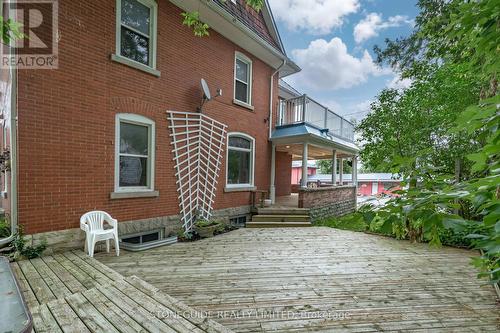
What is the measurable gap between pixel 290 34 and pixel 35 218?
1127 cm

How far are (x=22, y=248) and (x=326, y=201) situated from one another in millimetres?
8857

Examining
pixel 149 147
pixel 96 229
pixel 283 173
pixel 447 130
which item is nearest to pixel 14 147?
pixel 96 229

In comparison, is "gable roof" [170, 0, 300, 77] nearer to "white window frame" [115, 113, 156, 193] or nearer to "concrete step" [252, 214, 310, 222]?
"white window frame" [115, 113, 156, 193]

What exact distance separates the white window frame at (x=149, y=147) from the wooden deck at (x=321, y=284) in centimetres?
149

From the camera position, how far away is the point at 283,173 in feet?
42.1

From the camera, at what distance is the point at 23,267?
354 cm

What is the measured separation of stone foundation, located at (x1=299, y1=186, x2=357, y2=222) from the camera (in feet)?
27.7

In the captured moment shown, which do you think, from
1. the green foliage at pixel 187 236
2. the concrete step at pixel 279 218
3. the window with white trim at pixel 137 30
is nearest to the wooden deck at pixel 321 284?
the green foliage at pixel 187 236

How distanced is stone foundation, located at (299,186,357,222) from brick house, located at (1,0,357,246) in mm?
1975

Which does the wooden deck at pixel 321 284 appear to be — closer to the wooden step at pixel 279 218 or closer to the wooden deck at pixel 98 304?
the wooden deck at pixel 98 304

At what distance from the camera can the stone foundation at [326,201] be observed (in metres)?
8.45

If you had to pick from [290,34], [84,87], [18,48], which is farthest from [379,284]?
[290,34]

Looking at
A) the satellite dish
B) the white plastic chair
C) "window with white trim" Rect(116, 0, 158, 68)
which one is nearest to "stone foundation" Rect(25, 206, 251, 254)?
the white plastic chair

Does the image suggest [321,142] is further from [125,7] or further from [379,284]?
[125,7]
